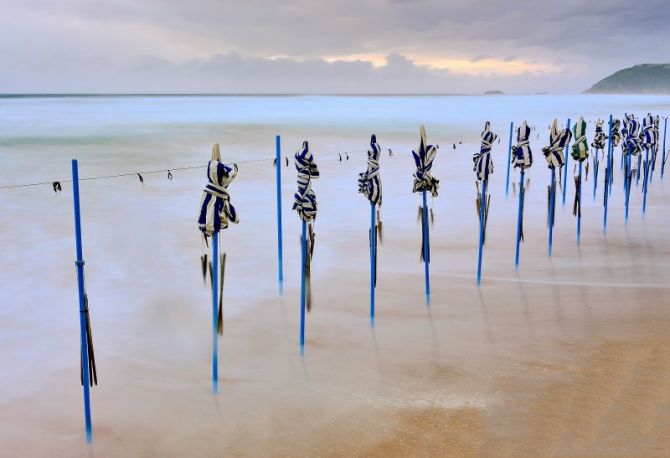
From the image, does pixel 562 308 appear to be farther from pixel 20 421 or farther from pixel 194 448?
pixel 20 421

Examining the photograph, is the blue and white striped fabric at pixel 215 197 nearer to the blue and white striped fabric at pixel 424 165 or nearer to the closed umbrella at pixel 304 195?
the closed umbrella at pixel 304 195

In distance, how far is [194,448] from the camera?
247 inches

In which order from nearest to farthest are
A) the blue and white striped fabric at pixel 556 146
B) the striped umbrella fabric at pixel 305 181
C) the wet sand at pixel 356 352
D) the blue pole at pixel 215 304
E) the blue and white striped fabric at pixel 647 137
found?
the wet sand at pixel 356 352, the blue pole at pixel 215 304, the striped umbrella fabric at pixel 305 181, the blue and white striped fabric at pixel 556 146, the blue and white striped fabric at pixel 647 137

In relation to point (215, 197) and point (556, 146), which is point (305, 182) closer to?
point (215, 197)

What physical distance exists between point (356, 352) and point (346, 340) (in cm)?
43

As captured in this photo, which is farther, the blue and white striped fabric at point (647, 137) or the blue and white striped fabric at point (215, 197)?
the blue and white striped fabric at point (647, 137)

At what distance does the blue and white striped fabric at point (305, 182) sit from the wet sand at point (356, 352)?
6.11ft

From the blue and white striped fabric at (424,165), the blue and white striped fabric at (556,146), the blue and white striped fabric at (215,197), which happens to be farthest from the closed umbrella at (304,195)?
the blue and white striped fabric at (556,146)

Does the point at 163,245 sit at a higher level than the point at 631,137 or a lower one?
lower

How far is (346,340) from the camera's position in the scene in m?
8.77

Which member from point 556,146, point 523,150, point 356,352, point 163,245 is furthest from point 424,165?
point 163,245

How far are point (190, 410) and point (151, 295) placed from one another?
4350 millimetres

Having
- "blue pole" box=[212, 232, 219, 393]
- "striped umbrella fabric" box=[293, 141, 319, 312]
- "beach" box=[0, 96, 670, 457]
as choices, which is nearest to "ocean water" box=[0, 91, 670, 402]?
"beach" box=[0, 96, 670, 457]

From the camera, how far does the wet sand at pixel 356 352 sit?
6391mm
